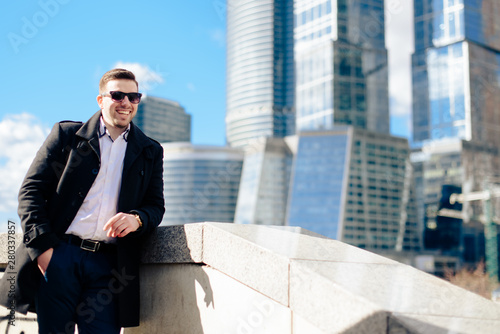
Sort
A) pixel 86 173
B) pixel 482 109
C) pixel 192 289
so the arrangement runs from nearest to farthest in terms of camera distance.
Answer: pixel 86 173, pixel 192 289, pixel 482 109

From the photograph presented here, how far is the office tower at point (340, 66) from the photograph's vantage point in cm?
14938

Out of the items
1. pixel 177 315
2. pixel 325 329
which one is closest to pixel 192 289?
pixel 177 315

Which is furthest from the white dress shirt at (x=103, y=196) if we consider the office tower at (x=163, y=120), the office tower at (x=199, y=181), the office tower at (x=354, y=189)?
the office tower at (x=199, y=181)

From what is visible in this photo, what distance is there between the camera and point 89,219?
12.9ft

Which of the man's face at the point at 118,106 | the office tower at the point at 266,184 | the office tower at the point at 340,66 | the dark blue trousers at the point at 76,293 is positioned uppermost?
the office tower at the point at 340,66

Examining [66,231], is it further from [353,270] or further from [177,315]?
[353,270]

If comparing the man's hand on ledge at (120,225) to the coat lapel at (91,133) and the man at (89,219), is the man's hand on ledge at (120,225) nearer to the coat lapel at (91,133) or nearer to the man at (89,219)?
the man at (89,219)

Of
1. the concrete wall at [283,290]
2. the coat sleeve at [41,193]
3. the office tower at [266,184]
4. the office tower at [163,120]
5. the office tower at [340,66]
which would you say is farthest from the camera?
the office tower at [340,66]

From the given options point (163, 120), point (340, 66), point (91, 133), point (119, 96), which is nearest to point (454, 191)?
point (340, 66)

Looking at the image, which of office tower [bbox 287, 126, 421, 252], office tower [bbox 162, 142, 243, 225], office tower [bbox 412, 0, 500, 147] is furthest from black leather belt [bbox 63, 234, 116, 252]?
office tower [bbox 412, 0, 500, 147]

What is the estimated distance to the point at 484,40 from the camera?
15400 cm

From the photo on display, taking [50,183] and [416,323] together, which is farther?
[50,183]

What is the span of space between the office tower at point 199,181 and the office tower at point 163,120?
137 inches

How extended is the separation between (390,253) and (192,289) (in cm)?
12118
